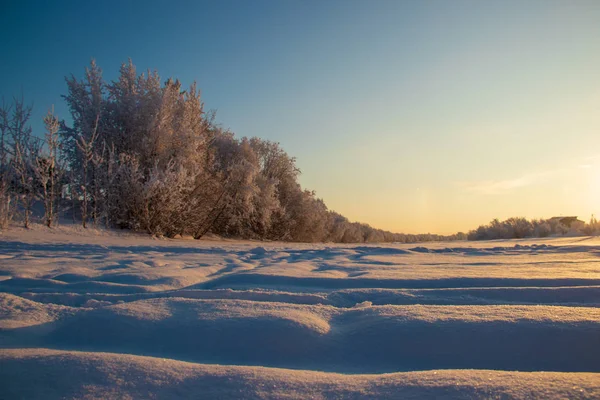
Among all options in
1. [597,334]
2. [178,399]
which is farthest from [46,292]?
[597,334]

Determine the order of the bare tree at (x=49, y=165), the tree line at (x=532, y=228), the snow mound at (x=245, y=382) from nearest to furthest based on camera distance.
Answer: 1. the snow mound at (x=245, y=382)
2. the bare tree at (x=49, y=165)
3. the tree line at (x=532, y=228)

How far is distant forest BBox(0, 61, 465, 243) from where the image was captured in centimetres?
865

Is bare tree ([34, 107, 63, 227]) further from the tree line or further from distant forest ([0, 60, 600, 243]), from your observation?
the tree line

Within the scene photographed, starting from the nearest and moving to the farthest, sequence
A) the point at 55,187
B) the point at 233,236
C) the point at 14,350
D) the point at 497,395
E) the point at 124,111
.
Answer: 1. the point at 497,395
2. the point at 14,350
3. the point at 55,187
4. the point at 124,111
5. the point at 233,236

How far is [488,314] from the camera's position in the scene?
1.55 metres

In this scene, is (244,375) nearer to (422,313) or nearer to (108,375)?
(108,375)

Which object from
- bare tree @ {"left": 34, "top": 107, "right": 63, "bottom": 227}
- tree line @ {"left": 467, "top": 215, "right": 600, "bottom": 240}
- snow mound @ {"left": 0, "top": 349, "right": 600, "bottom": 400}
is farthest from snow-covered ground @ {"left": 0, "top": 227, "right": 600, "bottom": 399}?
tree line @ {"left": 467, "top": 215, "right": 600, "bottom": 240}

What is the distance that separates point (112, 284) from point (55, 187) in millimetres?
8321

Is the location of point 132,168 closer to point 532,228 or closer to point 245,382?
point 245,382

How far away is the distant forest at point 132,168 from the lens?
865 cm

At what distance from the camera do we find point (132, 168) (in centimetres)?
982

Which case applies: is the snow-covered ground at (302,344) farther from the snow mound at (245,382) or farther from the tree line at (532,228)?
the tree line at (532,228)

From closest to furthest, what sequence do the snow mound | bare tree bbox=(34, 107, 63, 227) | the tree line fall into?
the snow mound < bare tree bbox=(34, 107, 63, 227) < the tree line

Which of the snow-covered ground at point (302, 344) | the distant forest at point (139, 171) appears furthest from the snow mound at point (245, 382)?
the distant forest at point (139, 171)
